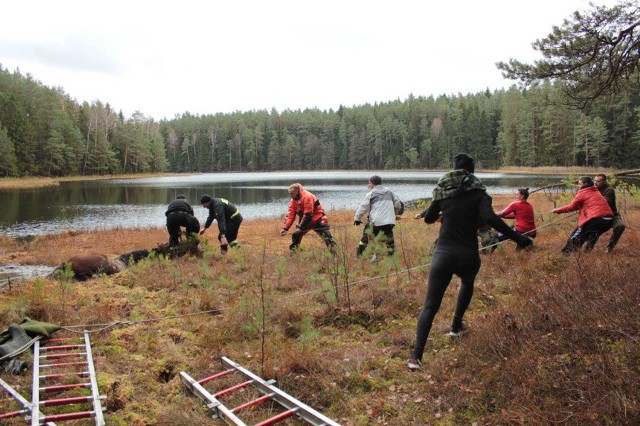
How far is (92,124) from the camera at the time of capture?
276 feet

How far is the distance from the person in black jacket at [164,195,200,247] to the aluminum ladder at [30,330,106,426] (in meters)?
5.46

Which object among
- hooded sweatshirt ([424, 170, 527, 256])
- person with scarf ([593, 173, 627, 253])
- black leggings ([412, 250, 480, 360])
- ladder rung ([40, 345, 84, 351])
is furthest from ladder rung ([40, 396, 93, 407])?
person with scarf ([593, 173, 627, 253])

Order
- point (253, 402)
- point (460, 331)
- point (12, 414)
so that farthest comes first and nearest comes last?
1. point (460, 331)
2. point (253, 402)
3. point (12, 414)

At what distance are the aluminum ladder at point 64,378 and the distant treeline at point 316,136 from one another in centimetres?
1108

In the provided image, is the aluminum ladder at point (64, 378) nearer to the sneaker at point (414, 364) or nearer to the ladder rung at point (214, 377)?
the ladder rung at point (214, 377)

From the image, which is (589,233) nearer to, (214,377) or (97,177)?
(214,377)

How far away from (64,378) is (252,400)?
2.04 metres

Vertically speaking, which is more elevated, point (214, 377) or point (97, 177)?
point (97, 177)

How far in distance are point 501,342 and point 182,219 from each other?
Result: 28.3 ft

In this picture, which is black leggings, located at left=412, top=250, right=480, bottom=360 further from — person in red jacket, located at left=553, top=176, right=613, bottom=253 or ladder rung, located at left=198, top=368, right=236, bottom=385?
person in red jacket, located at left=553, top=176, right=613, bottom=253

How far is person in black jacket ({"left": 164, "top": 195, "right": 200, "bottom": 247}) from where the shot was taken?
36.4 ft

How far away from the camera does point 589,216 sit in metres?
7.79

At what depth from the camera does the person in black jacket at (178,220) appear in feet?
36.4

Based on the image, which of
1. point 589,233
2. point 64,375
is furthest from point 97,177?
point 589,233
